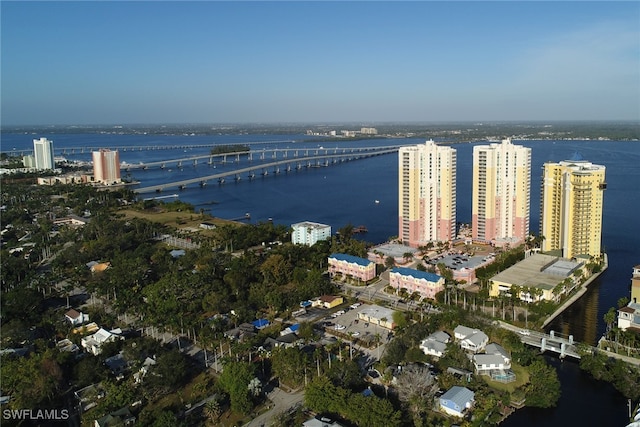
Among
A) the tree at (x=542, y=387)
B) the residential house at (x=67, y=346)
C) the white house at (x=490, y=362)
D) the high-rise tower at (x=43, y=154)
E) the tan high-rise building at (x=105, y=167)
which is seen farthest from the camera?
the high-rise tower at (x=43, y=154)

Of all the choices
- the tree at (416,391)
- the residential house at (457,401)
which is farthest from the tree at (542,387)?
the tree at (416,391)

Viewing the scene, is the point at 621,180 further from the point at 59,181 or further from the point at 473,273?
the point at 59,181

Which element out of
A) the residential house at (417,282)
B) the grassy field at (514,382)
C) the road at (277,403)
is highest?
the residential house at (417,282)

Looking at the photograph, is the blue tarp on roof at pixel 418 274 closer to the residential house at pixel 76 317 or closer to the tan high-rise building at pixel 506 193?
the tan high-rise building at pixel 506 193

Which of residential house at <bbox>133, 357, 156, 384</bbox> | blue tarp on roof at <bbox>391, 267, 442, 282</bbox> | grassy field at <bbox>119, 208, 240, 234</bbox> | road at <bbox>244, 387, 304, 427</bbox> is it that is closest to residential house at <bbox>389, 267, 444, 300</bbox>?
blue tarp on roof at <bbox>391, 267, 442, 282</bbox>

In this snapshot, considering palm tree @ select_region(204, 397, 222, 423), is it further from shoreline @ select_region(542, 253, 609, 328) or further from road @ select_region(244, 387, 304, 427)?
shoreline @ select_region(542, 253, 609, 328)
